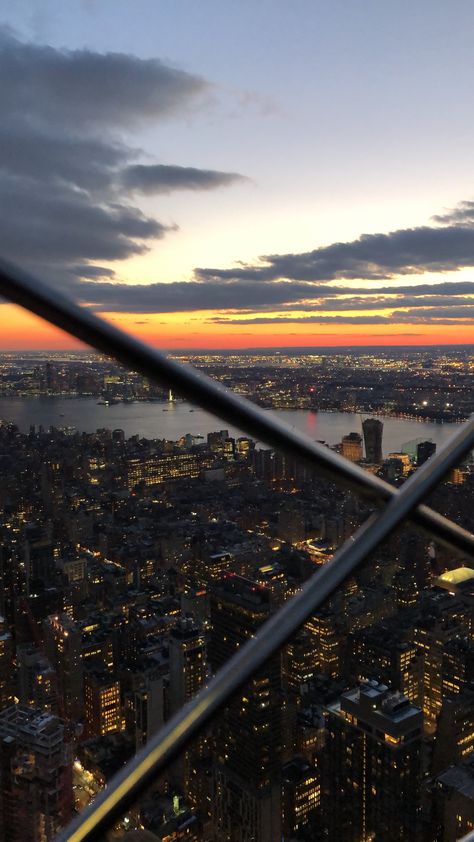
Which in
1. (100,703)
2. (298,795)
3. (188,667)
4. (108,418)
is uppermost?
(108,418)

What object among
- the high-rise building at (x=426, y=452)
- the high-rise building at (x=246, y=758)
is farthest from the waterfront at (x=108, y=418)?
the high-rise building at (x=246, y=758)

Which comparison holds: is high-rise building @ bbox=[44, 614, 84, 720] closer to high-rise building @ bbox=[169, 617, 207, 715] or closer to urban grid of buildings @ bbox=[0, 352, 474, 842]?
urban grid of buildings @ bbox=[0, 352, 474, 842]

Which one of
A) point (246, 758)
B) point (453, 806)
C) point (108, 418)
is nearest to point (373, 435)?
point (108, 418)

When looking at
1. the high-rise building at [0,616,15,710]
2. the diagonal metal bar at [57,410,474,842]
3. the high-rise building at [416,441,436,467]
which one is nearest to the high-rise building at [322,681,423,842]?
the high-rise building at [0,616,15,710]

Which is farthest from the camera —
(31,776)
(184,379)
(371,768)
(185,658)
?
(371,768)

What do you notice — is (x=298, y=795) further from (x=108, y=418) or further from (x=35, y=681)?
(x=108, y=418)

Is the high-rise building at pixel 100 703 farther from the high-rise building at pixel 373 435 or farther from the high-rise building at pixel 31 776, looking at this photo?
the high-rise building at pixel 373 435
